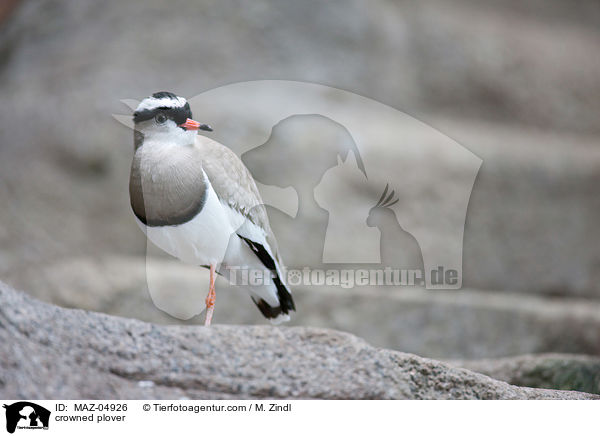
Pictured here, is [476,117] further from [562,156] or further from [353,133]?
[353,133]

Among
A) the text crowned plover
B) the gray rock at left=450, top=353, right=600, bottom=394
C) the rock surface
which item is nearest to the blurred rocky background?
the gray rock at left=450, top=353, right=600, bottom=394

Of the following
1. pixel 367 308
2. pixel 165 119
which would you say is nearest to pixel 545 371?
pixel 367 308

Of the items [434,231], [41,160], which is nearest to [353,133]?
[434,231]

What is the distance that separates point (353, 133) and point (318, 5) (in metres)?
0.68

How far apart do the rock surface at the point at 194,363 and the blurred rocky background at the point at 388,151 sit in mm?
1262

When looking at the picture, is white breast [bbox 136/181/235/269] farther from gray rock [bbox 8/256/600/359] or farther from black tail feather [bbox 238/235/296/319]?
gray rock [bbox 8/256/600/359]

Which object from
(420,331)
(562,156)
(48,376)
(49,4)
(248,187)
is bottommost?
(48,376)

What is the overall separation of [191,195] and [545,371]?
1.30 meters

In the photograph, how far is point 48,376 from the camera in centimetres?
108

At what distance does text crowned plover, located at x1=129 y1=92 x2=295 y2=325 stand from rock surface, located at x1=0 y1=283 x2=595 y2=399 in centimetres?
19
